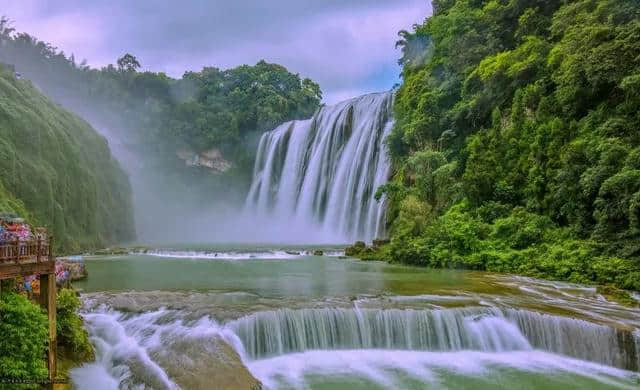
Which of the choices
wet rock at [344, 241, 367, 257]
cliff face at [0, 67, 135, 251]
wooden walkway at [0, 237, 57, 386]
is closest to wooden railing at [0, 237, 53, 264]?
wooden walkway at [0, 237, 57, 386]

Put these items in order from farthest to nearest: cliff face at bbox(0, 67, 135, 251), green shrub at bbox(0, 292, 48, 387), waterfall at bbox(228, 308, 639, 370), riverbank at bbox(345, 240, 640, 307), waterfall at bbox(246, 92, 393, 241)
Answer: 1. waterfall at bbox(246, 92, 393, 241)
2. cliff face at bbox(0, 67, 135, 251)
3. riverbank at bbox(345, 240, 640, 307)
4. waterfall at bbox(228, 308, 639, 370)
5. green shrub at bbox(0, 292, 48, 387)

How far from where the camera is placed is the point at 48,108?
98.5 feet

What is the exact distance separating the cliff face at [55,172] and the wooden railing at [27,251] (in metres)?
11.3

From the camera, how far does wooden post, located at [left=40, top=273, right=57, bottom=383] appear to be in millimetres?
6691

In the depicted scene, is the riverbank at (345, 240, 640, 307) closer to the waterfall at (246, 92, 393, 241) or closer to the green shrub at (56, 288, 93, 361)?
the waterfall at (246, 92, 393, 241)

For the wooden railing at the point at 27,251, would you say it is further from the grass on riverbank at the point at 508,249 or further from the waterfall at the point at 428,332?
the grass on riverbank at the point at 508,249

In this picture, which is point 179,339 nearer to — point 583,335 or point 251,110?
point 583,335

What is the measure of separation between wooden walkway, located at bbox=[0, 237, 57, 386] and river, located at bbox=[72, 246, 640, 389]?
3.63ft

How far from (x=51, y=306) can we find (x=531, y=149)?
1684 centimetres

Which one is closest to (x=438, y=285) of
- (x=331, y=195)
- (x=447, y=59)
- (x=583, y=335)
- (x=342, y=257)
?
(x=583, y=335)

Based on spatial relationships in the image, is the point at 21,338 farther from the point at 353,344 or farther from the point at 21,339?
the point at 353,344

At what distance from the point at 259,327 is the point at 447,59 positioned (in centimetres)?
2269

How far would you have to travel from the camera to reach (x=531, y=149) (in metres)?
18.1

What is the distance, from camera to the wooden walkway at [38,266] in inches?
246
